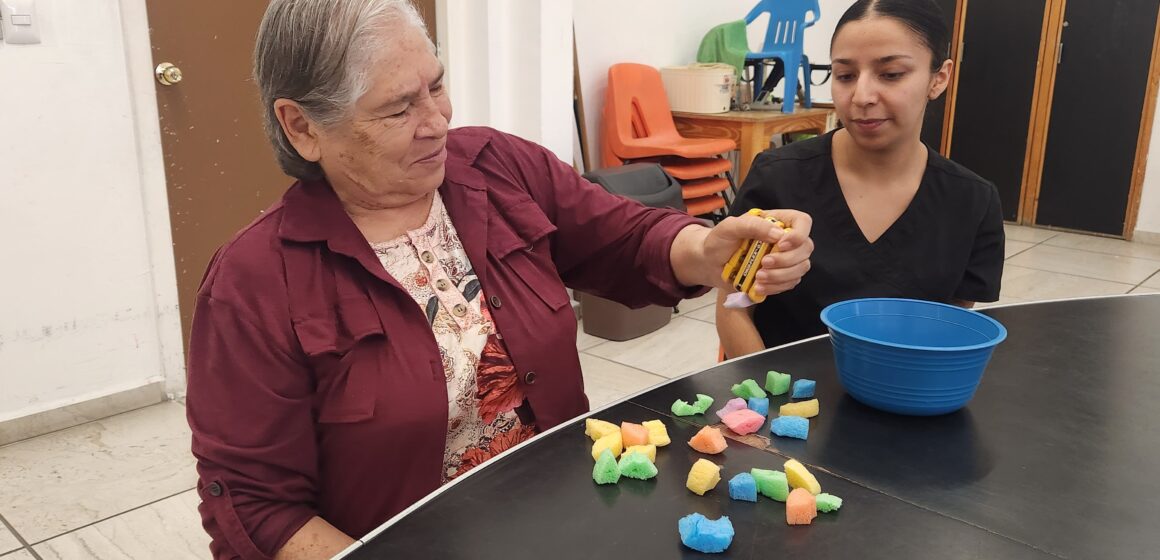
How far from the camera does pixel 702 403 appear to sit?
3.65ft

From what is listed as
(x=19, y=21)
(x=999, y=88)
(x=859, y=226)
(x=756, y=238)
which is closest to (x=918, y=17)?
(x=859, y=226)

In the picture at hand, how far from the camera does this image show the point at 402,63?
1171 millimetres

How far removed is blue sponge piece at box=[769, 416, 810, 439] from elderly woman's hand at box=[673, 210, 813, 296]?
222 mm

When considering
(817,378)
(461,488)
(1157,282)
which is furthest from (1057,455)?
(1157,282)

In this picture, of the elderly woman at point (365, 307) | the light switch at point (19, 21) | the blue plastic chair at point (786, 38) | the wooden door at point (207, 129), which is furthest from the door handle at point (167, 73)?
the blue plastic chair at point (786, 38)

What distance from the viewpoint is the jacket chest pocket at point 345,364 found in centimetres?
112

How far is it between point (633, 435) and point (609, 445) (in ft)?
0.12

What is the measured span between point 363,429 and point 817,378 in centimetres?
62

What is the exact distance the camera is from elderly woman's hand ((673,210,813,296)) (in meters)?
1.20

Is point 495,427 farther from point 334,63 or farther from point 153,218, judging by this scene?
point 153,218

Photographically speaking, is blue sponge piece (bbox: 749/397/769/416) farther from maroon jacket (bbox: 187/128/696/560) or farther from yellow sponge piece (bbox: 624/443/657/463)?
maroon jacket (bbox: 187/128/696/560)

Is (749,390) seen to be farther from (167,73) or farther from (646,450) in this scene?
(167,73)

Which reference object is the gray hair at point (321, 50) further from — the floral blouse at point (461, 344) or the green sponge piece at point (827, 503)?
the green sponge piece at point (827, 503)

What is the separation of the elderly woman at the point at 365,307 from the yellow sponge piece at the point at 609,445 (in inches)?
10.4
